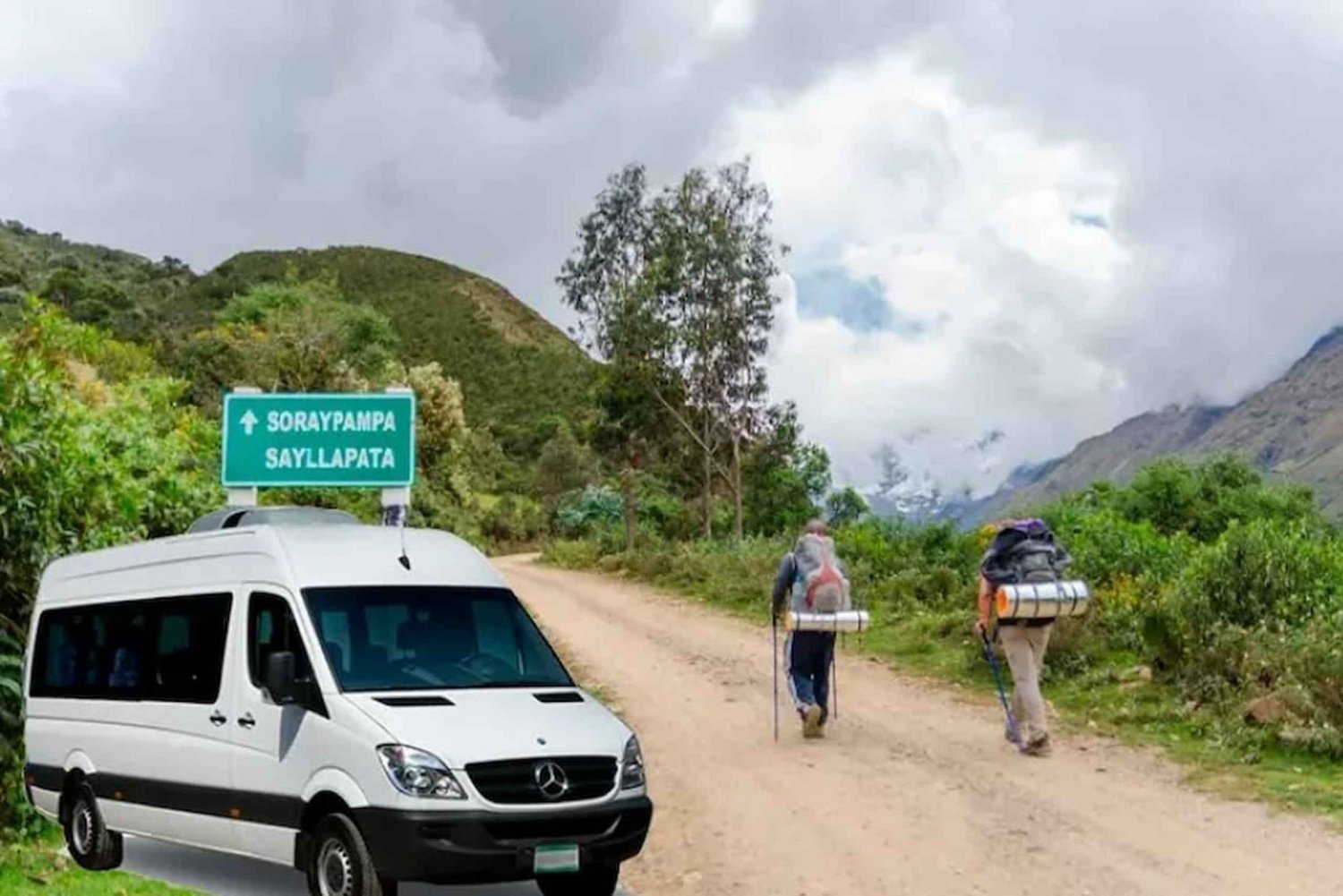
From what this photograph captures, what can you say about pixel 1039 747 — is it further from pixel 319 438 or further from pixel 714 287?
pixel 714 287

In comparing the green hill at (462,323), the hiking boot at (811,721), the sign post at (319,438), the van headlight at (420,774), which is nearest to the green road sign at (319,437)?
the sign post at (319,438)

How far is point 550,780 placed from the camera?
7.55 metres

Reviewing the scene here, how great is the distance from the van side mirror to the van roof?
0.64 metres

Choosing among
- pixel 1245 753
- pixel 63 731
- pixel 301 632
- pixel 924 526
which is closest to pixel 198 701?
pixel 301 632

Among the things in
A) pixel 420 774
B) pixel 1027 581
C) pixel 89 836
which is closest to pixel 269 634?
pixel 420 774

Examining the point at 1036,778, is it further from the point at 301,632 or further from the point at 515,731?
the point at 301,632

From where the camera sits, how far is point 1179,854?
8805 mm

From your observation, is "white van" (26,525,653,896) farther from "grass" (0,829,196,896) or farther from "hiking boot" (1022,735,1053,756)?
"hiking boot" (1022,735,1053,756)

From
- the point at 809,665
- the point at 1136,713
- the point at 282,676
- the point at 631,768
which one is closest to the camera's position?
the point at 282,676

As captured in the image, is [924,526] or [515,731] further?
[924,526]

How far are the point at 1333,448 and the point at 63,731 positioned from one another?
624 ft

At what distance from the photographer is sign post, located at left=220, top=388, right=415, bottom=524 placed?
14242 mm

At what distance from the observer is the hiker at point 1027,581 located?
11789mm

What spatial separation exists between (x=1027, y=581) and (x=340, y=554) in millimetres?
5824
